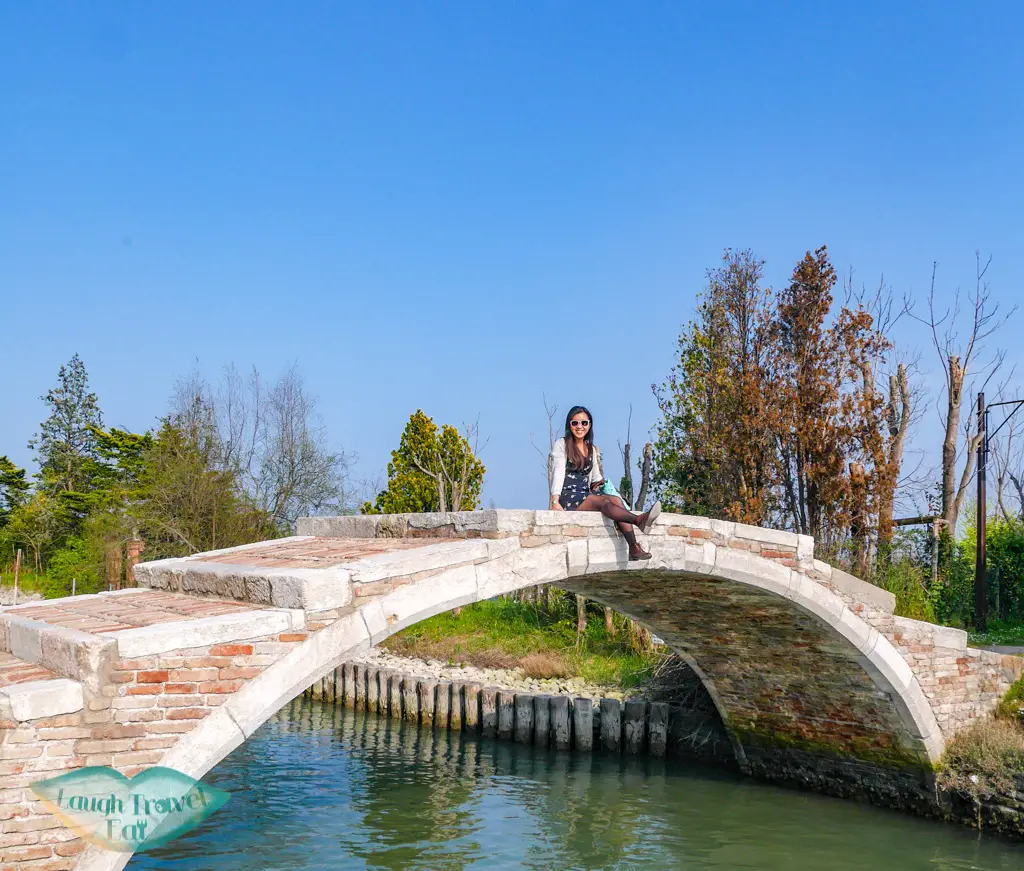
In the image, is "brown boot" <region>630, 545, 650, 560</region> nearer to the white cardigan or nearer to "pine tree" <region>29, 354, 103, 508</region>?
the white cardigan

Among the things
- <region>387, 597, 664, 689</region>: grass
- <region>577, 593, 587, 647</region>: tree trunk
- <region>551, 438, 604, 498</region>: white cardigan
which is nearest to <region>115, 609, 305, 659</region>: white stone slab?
<region>551, 438, 604, 498</region>: white cardigan

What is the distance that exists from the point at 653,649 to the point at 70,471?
993 inches

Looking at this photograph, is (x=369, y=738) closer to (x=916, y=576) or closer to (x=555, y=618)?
(x=555, y=618)

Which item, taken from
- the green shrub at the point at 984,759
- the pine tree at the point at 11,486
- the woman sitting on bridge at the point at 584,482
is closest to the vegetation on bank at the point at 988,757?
the green shrub at the point at 984,759

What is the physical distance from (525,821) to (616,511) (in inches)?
145

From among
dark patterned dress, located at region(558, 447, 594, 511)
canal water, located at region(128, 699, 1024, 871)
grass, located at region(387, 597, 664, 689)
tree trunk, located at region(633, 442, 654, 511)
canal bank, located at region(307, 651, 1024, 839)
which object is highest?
tree trunk, located at region(633, 442, 654, 511)

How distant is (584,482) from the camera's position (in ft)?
26.9

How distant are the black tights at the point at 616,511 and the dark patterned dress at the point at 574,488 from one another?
0.08m

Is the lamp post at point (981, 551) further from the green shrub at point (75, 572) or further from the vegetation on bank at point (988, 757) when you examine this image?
the green shrub at point (75, 572)

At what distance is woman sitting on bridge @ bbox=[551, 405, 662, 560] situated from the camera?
7.84m

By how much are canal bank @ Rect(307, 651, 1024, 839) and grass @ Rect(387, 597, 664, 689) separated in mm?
354

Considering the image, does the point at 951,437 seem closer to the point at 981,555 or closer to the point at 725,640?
the point at 981,555

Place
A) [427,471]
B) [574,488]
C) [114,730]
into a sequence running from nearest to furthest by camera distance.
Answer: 1. [114,730]
2. [574,488]
3. [427,471]

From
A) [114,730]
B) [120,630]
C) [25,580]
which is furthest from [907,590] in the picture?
[25,580]
